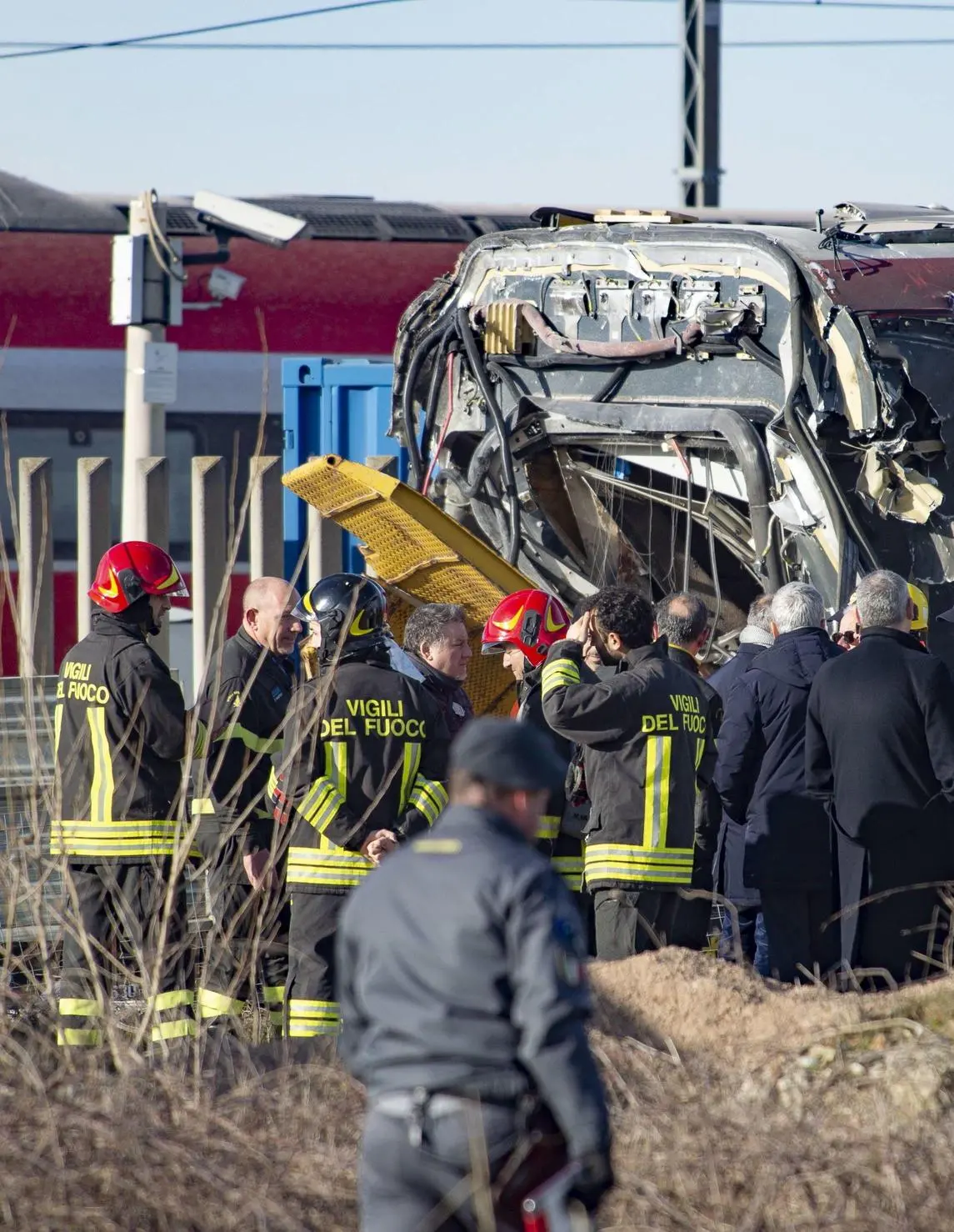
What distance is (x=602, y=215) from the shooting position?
7211 millimetres

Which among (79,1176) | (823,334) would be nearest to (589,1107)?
(79,1176)

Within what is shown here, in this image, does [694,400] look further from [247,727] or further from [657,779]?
[247,727]

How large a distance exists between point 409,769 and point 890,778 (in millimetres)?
1596

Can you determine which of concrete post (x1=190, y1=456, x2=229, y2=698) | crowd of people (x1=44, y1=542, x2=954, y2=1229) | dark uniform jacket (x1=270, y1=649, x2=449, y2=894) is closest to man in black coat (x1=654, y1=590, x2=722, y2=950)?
crowd of people (x1=44, y1=542, x2=954, y2=1229)

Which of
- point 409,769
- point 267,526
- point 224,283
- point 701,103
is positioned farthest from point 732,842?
point 701,103

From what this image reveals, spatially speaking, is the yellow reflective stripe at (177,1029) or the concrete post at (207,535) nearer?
the yellow reflective stripe at (177,1029)

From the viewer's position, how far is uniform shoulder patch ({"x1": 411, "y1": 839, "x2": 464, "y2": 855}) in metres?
2.88

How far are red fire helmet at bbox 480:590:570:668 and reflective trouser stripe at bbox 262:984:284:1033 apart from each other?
147cm

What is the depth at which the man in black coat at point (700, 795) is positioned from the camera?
5.70m

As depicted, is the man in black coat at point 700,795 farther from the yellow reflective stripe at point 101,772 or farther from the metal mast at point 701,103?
the metal mast at point 701,103

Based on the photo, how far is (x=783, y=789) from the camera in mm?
6062

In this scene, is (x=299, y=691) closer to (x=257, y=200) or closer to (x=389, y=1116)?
(x=389, y=1116)

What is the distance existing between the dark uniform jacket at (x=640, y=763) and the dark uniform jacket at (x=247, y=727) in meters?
0.94

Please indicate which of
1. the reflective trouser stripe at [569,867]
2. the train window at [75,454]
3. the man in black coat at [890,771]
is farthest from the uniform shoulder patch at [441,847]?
the train window at [75,454]
